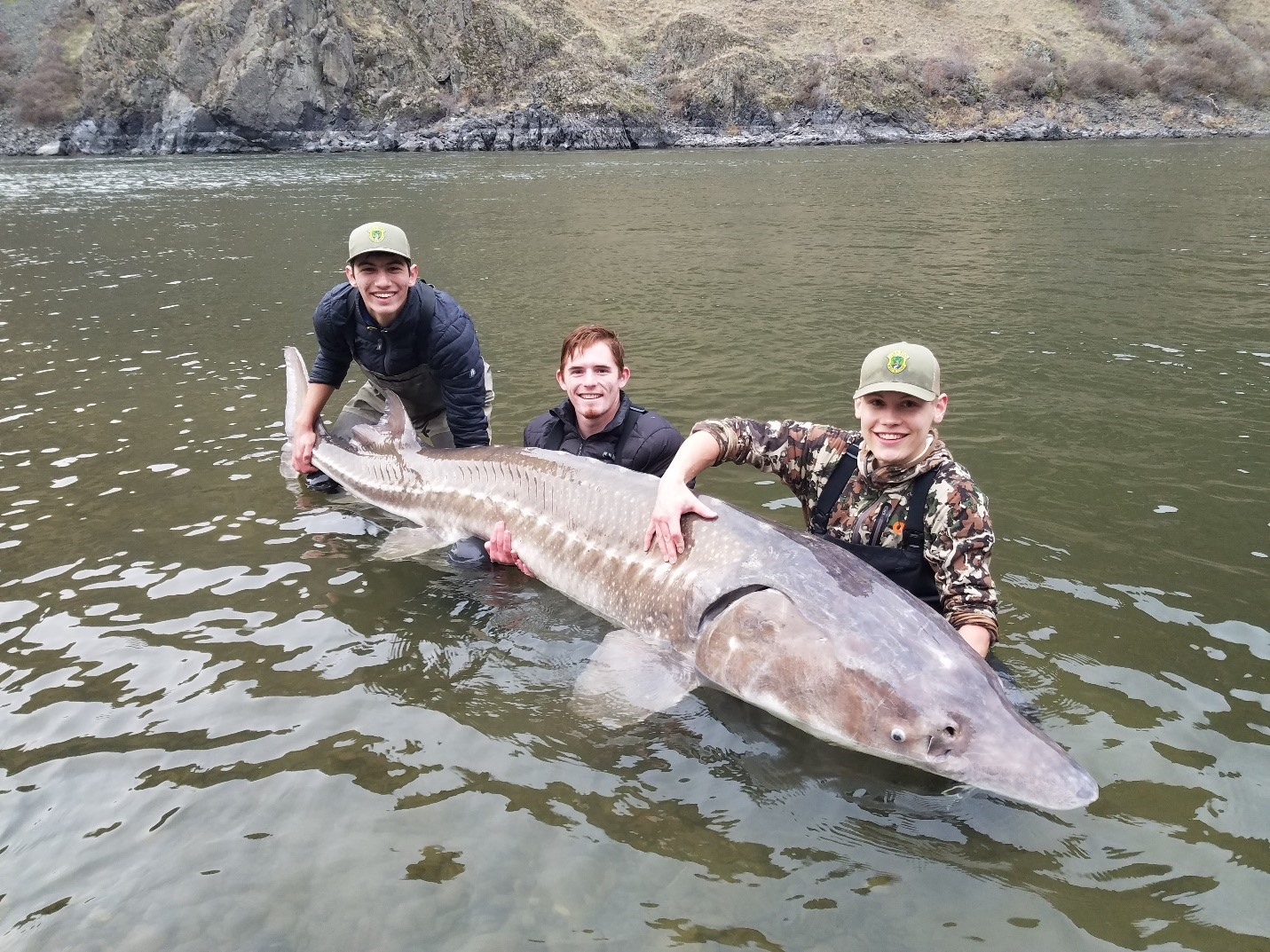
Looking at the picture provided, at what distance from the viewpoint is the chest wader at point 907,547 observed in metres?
4.39

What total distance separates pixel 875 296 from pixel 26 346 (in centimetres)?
1286

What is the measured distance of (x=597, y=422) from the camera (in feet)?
19.4

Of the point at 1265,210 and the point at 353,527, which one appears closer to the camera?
the point at 353,527

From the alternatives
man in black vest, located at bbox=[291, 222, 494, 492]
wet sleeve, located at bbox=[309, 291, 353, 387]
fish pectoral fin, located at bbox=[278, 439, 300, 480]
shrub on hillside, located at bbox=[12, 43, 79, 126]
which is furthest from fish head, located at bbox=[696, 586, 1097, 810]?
shrub on hillside, located at bbox=[12, 43, 79, 126]

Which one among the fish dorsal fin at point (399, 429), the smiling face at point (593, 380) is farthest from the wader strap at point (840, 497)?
the fish dorsal fin at point (399, 429)

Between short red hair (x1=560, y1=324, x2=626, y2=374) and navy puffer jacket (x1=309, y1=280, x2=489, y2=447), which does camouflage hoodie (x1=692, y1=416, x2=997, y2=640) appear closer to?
short red hair (x1=560, y1=324, x2=626, y2=374)

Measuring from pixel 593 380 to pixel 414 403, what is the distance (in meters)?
2.62


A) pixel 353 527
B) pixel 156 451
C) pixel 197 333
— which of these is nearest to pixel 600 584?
pixel 353 527

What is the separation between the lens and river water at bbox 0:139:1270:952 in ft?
10.7

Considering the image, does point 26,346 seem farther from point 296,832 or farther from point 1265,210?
point 1265,210

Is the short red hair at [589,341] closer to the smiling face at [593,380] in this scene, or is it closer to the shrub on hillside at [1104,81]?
the smiling face at [593,380]

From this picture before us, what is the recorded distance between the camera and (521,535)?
5.58 metres

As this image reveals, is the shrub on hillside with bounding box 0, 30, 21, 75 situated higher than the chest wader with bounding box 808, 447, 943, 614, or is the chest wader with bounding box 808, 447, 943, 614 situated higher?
the shrub on hillside with bounding box 0, 30, 21, 75

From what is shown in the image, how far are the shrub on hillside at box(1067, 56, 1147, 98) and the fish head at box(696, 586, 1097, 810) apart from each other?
88.7m
